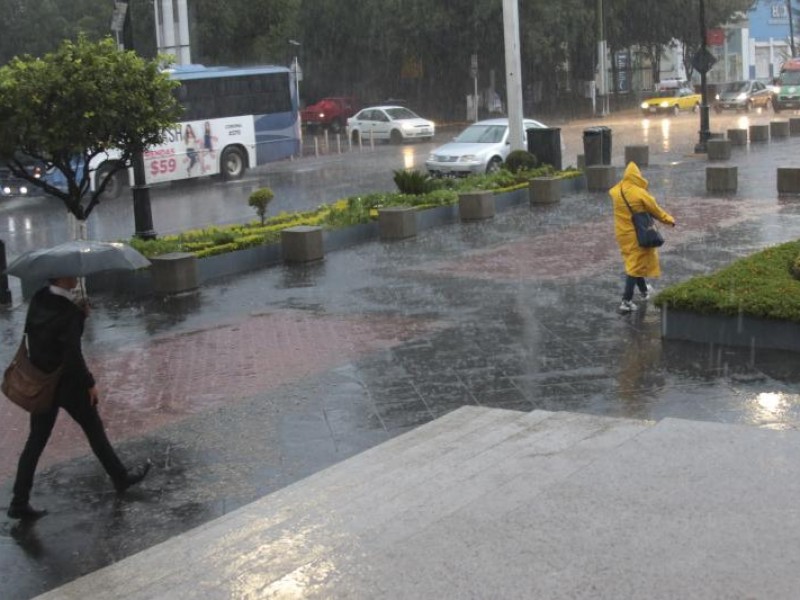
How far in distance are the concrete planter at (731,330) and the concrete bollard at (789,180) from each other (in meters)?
11.5

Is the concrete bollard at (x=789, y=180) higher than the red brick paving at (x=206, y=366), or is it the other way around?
the concrete bollard at (x=789, y=180)

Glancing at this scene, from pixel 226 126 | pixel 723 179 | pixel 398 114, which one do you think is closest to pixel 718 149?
pixel 723 179

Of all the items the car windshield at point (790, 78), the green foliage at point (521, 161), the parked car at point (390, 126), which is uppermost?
the car windshield at point (790, 78)

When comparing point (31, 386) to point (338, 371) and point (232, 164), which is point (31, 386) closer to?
point (338, 371)

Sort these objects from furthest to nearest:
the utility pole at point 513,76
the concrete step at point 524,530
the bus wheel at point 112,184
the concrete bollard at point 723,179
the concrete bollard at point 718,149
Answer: the bus wheel at point 112,184, the concrete bollard at point 718,149, the utility pole at point 513,76, the concrete bollard at point 723,179, the concrete step at point 524,530

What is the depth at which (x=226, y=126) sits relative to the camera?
3341 centimetres

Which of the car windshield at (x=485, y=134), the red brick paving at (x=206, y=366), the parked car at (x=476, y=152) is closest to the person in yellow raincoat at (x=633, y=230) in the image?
the red brick paving at (x=206, y=366)

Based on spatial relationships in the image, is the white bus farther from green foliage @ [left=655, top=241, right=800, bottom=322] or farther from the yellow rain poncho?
green foliage @ [left=655, top=241, right=800, bottom=322]

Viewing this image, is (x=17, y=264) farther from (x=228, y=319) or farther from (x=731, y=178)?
(x=731, y=178)

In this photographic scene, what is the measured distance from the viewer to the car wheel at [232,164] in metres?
33.6

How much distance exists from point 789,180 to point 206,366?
1392 centimetres

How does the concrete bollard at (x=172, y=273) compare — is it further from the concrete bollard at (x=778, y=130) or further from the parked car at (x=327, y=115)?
the parked car at (x=327, y=115)


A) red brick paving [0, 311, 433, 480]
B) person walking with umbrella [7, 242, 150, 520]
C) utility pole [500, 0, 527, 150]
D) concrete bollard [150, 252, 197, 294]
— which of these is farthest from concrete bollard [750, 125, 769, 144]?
person walking with umbrella [7, 242, 150, 520]

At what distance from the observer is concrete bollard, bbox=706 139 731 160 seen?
2912 centimetres
